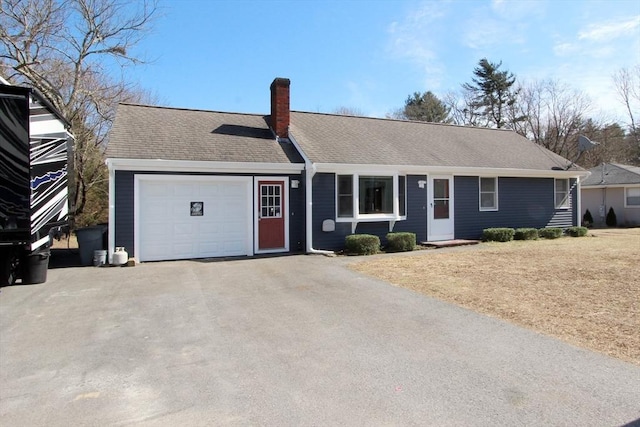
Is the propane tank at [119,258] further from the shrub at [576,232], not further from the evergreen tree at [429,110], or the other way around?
the evergreen tree at [429,110]

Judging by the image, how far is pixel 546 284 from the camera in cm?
763

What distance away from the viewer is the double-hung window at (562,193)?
17.0m

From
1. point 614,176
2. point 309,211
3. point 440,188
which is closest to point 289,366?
point 309,211

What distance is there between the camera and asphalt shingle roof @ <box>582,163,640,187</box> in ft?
75.3

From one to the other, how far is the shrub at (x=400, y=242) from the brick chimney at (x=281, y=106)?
180 inches

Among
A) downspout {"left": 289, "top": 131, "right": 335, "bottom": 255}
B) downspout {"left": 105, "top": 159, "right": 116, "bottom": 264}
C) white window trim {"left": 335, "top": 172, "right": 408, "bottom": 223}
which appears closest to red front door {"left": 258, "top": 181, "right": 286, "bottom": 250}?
downspout {"left": 289, "top": 131, "right": 335, "bottom": 255}

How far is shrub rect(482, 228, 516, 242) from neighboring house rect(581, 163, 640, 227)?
1319 centimetres

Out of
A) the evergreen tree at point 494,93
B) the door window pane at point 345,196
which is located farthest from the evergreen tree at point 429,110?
the door window pane at point 345,196

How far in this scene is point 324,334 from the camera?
5039 mm

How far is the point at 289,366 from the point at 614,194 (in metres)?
26.1

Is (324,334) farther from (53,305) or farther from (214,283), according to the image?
(53,305)

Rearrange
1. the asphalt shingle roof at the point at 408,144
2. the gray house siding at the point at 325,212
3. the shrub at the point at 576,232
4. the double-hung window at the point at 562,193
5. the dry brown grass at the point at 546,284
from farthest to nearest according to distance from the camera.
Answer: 1. the double-hung window at the point at 562,193
2. the shrub at the point at 576,232
3. the asphalt shingle roof at the point at 408,144
4. the gray house siding at the point at 325,212
5. the dry brown grass at the point at 546,284

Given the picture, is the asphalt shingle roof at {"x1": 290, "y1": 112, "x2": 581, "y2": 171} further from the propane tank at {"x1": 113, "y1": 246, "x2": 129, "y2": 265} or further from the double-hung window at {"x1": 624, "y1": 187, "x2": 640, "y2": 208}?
the double-hung window at {"x1": 624, "y1": 187, "x2": 640, "y2": 208}

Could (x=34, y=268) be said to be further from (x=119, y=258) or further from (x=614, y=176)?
(x=614, y=176)
